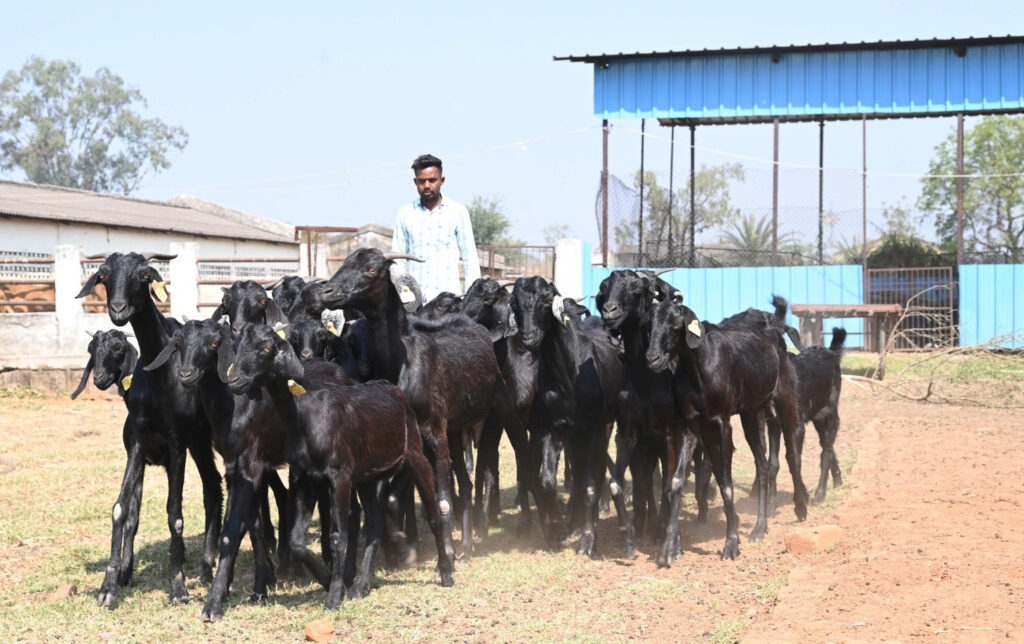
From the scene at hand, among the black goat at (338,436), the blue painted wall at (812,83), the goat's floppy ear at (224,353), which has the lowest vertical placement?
the black goat at (338,436)

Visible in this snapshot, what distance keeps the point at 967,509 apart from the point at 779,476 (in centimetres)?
325

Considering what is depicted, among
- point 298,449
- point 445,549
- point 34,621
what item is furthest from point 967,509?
point 34,621

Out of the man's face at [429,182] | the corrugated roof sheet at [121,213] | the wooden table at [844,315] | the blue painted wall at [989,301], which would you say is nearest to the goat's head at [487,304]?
the man's face at [429,182]

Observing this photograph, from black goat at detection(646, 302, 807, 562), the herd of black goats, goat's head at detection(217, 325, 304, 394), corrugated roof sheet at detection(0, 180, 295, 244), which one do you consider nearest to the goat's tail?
the herd of black goats

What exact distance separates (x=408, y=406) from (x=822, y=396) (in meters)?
4.94

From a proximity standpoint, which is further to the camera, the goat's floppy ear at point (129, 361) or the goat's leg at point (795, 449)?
the goat's leg at point (795, 449)

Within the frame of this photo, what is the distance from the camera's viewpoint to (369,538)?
7207mm

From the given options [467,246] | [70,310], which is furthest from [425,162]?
[70,310]

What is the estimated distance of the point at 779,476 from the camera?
12.1 meters

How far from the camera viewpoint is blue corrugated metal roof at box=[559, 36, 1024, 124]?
77.1 ft

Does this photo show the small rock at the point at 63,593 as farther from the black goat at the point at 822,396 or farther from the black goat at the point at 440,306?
the black goat at the point at 822,396

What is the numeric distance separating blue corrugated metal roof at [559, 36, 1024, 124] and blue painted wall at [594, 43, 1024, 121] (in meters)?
0.02

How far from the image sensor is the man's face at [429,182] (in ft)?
30.9

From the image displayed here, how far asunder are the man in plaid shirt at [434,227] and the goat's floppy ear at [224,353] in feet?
9.38
